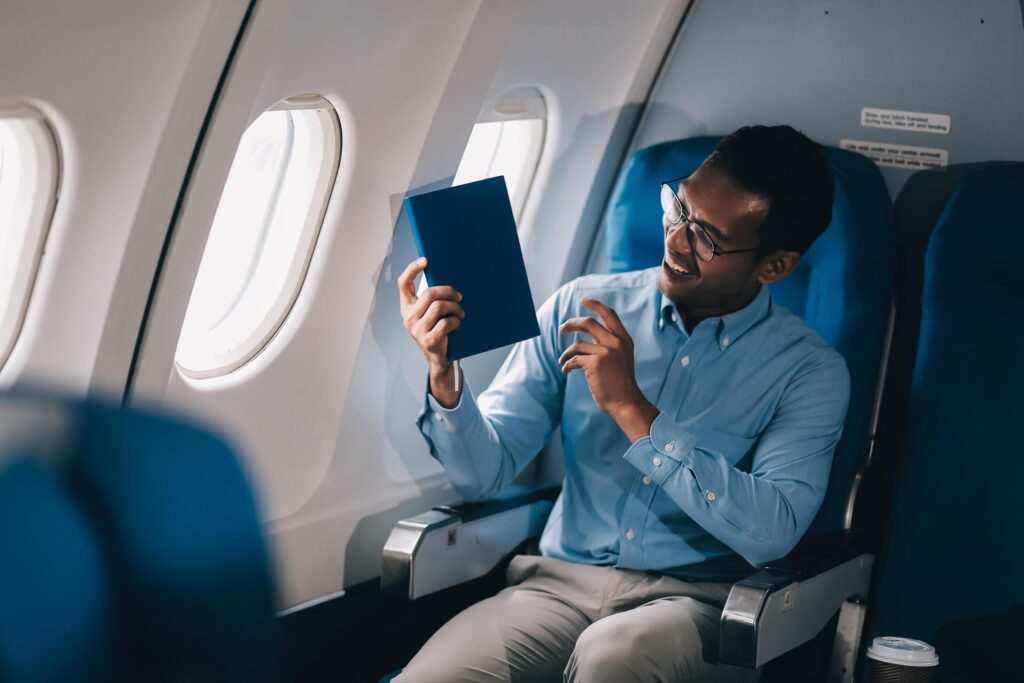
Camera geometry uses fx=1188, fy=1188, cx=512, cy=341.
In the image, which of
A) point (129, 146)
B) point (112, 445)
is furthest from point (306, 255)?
point (112, 445)

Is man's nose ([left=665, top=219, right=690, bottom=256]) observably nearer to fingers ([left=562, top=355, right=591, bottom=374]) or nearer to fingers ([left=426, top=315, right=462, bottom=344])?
fingers ([left=562, top=355, right=591, bottom=374])

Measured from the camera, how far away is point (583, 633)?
7.86 feet

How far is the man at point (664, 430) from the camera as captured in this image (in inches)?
94.7

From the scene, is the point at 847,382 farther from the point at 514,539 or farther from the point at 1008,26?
the point at 1008,26

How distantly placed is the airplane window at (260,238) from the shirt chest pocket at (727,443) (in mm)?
1014

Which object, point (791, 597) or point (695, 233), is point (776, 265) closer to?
point (695, 233)

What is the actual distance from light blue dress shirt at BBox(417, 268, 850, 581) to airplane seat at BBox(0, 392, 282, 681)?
52.0 inches

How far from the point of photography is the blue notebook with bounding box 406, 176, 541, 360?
96.0 inches

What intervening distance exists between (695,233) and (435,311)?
1.90ft

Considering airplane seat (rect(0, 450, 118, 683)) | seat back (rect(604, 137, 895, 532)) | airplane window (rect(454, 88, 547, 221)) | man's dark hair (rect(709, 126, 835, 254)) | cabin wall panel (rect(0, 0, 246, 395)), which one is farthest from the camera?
airplane window (rect(454, 88, 547, 221))

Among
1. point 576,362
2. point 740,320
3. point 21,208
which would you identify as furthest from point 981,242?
point 21,208

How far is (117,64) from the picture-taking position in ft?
7.08

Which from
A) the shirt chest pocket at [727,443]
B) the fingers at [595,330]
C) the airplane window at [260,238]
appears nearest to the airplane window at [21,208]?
the airplane window at [260,238]

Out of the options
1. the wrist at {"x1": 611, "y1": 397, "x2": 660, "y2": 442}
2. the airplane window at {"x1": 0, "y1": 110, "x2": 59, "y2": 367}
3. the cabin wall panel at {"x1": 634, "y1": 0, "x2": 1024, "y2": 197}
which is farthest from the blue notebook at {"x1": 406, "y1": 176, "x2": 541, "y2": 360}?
the cabin wall panel at {"x1": 634, "y1": 0, "x2": 1024, "y2": 197}
